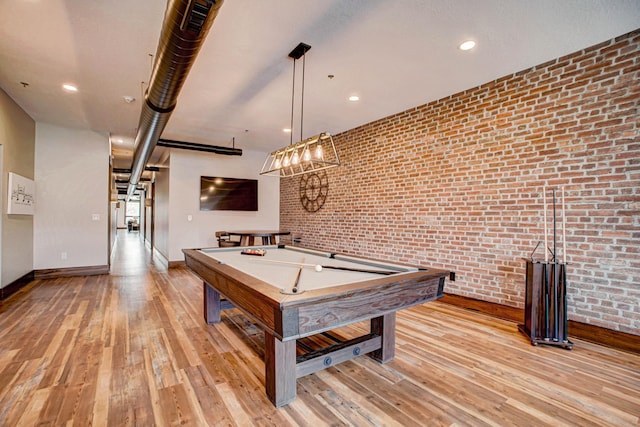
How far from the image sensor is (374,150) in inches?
195

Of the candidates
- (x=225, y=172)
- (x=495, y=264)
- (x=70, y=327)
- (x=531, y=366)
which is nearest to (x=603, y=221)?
(x=495, y=264)

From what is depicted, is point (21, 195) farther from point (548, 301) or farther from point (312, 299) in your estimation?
point (548, 301)

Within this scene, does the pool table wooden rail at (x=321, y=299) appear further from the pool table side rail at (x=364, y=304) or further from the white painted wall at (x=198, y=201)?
the white painted wall at (x=198, y=201)

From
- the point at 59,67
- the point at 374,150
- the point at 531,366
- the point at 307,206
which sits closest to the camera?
the point at 531,366

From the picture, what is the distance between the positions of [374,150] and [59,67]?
4.11m

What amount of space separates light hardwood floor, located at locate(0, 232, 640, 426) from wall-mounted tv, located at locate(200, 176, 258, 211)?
3.82 meters

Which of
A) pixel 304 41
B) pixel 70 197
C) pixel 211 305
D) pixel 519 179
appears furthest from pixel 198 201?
pixel 519 179

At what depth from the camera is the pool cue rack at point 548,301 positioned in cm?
262

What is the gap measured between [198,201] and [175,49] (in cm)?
513

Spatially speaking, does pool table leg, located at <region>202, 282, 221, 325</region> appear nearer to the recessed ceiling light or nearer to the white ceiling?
the white ceiling

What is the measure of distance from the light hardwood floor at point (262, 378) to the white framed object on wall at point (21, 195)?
1.72 meters

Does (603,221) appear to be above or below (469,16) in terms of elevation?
below

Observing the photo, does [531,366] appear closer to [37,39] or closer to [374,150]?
[374,150]

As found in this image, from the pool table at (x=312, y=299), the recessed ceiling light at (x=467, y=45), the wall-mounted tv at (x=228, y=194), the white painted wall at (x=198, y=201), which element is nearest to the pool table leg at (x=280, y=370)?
the pool table at (x=312, y=299)
